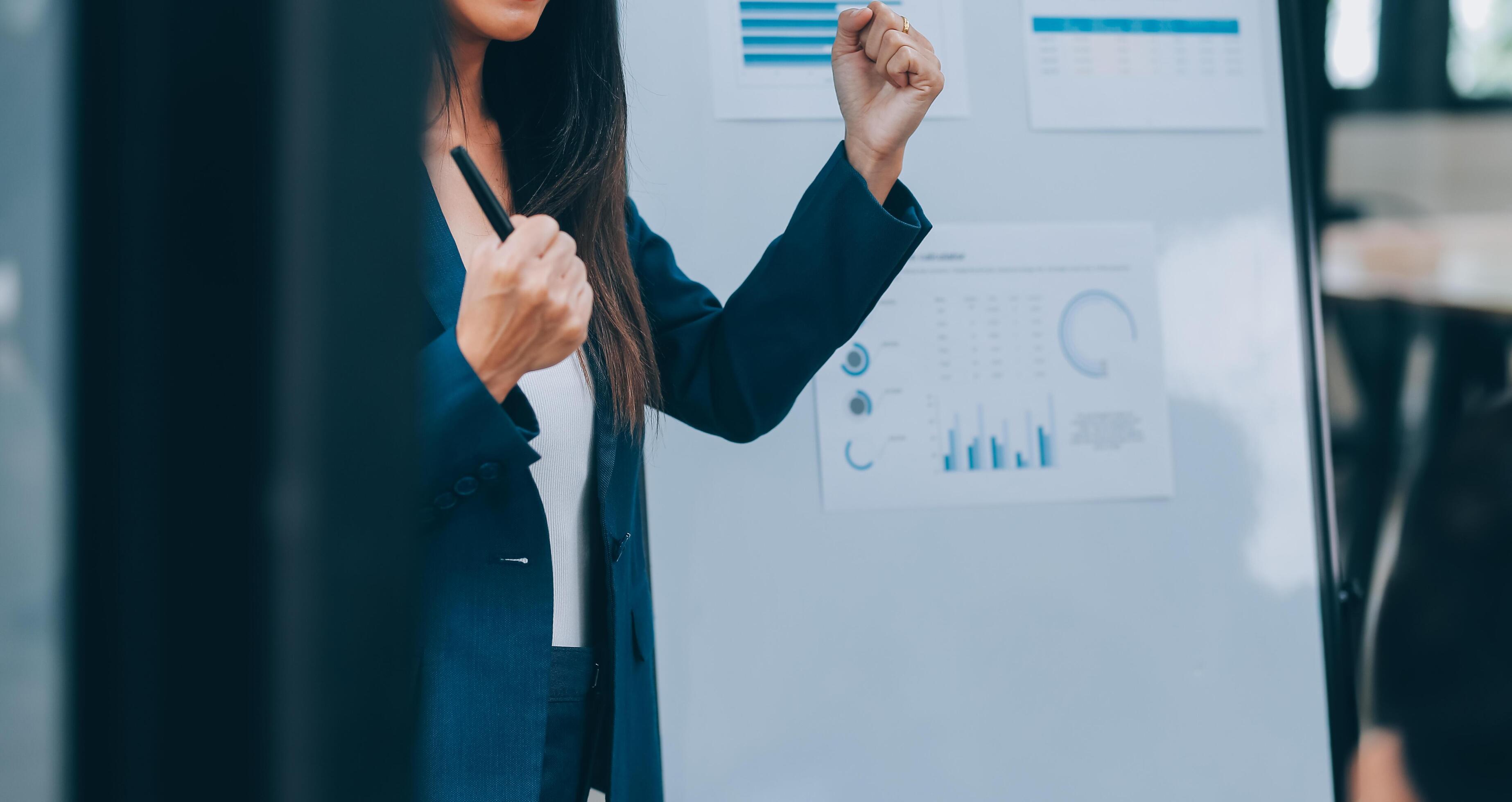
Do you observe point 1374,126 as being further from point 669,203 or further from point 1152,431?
point 669,203

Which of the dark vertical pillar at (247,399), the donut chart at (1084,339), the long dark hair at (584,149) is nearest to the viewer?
the dark vertical pillar at (247,399)

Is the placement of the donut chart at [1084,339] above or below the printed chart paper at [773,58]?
below

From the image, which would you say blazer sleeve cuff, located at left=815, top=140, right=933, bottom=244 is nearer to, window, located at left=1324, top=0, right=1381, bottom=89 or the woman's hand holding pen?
the woman's hand holding pen

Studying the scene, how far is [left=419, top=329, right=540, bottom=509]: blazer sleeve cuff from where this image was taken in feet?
2.00

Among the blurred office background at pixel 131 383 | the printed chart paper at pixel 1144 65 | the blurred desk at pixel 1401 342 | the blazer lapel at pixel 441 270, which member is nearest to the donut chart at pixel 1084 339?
A: the printed chart paper at pixel 1144 65

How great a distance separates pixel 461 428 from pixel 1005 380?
85cm

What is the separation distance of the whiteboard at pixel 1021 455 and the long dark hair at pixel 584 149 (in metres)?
0.26

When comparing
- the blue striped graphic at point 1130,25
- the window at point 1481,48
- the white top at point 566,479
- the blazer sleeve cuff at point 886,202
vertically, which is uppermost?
the window at point 1481,48

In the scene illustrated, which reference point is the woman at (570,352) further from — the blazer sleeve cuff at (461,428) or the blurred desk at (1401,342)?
the blurred desk at (1401,342)

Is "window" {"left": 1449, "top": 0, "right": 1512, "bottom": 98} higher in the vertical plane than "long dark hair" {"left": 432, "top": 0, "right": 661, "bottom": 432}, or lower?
higher

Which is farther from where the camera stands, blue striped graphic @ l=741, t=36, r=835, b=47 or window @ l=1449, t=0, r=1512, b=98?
window @ l=1449, t=0, r=1512, b=98

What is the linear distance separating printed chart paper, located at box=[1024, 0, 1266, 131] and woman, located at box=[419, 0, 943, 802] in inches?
20.9

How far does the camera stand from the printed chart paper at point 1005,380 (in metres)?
1.26

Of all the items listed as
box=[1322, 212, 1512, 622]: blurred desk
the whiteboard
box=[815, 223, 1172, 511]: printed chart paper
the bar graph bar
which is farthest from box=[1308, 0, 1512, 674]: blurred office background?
the bar graph bar
